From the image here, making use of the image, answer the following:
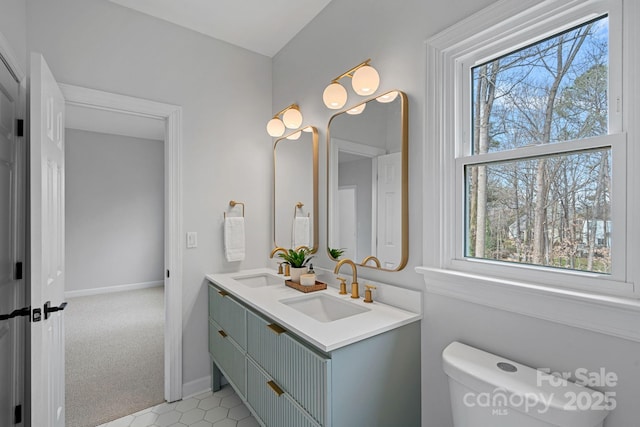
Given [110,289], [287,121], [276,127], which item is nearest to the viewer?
[287,121]

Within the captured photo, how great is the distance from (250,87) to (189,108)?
0.55m

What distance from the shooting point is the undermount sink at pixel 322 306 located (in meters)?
1.70

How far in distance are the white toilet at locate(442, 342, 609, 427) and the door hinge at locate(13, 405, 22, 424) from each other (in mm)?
2058

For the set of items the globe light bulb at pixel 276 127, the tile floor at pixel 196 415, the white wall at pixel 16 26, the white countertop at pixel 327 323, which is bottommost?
the tile floor at pixel 196 415

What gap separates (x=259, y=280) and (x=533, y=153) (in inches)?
75.8

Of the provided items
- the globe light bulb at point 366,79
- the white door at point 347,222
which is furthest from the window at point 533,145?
the white door at point 347,222

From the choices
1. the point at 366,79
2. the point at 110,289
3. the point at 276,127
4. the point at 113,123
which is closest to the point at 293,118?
the point at 276,127

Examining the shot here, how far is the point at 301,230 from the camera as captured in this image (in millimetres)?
2273

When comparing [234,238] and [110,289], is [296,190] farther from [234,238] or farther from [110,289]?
[110,289]

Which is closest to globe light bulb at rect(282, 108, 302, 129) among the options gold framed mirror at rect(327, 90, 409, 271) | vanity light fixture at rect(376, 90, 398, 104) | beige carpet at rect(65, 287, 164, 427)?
gold framed mirror at rect(327, 90, 409, 271)

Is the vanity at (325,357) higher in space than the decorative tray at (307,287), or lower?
lower

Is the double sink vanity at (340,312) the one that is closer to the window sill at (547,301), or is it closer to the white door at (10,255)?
the window sill at (547,301)

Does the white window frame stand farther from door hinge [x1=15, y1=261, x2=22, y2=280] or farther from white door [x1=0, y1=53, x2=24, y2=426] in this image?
door hinge [x1=15, y1=261, x2=22, y2=280]

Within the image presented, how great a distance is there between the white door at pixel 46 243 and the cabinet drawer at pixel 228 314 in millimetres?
837
